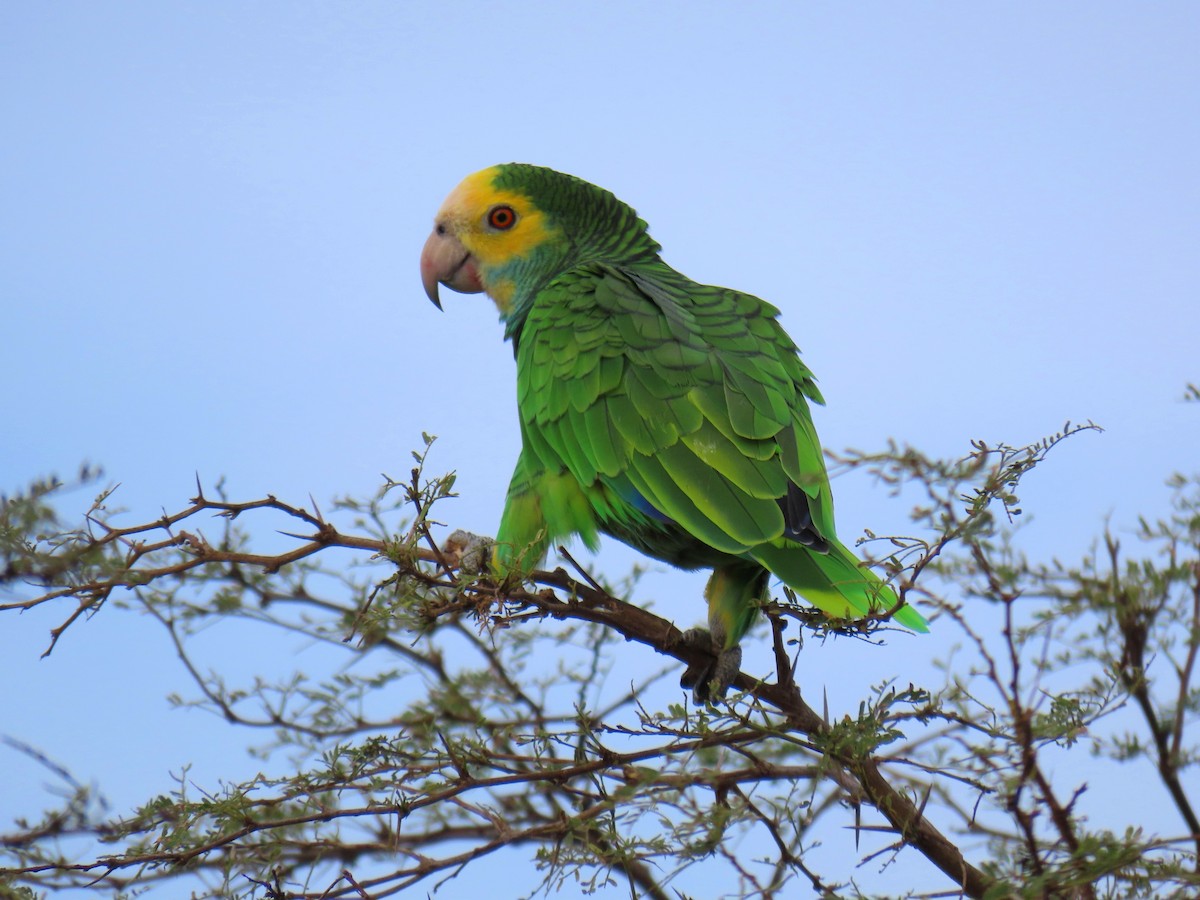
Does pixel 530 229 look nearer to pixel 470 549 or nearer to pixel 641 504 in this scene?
pixel 470 549

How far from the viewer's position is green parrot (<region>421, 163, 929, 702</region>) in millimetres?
2201

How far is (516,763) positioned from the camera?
2.27 m

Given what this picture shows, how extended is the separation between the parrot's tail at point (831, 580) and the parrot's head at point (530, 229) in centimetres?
140

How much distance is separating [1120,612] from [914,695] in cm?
58

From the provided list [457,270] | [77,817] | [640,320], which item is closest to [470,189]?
[457,270]

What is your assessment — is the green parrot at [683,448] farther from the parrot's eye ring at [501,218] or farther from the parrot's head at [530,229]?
the parrot's eye ring at [501,218]

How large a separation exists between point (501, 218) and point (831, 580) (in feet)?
5.92

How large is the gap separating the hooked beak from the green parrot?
1.94 ft

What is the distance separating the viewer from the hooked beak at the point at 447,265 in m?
3.56

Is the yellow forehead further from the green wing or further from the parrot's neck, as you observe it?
the green wing

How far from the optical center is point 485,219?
3.47 m

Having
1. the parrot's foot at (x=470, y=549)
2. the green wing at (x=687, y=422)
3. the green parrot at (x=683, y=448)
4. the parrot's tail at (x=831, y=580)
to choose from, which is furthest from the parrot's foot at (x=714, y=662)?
the parrot's foot at (x=470, y=549)

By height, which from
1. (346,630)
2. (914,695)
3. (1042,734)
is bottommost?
(1042,734)

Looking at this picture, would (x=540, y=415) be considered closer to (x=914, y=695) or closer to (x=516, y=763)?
(x=516, y=763)
